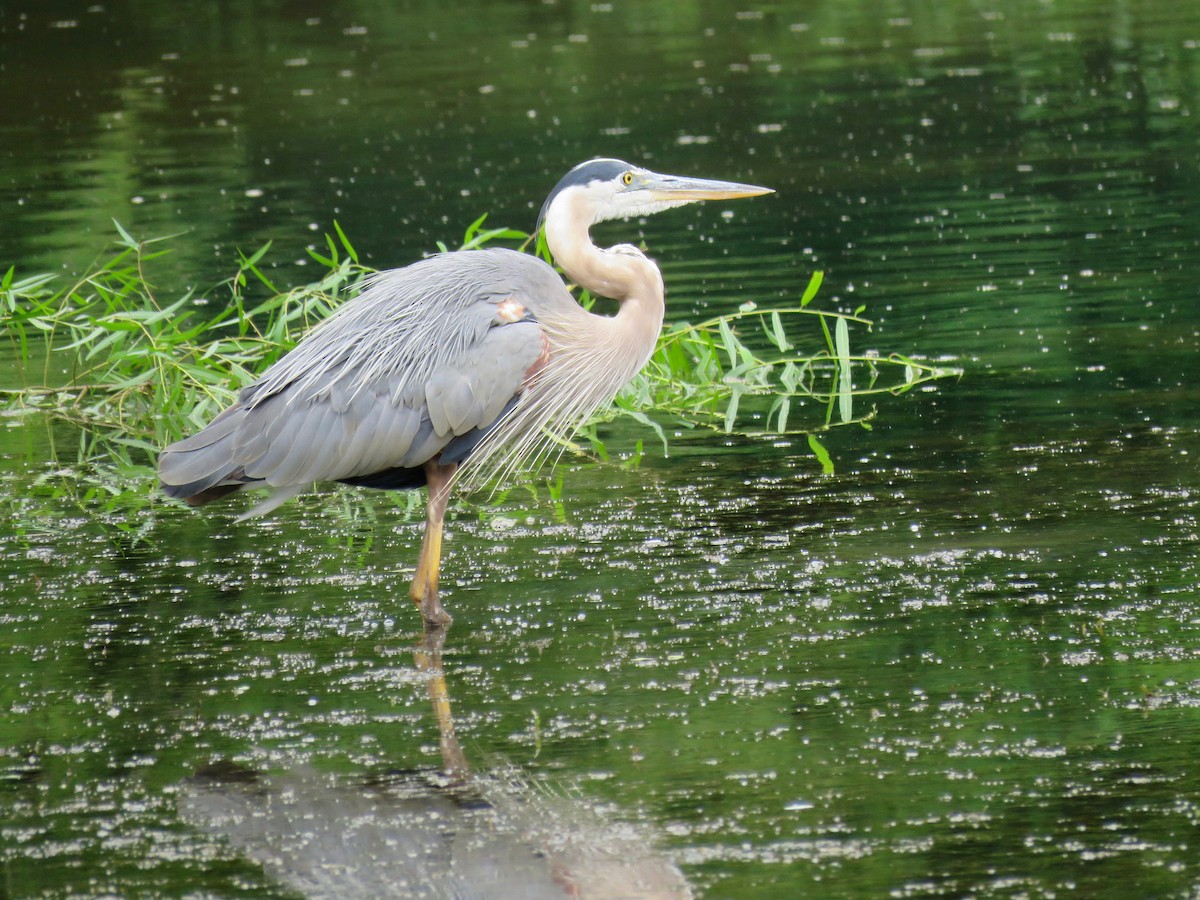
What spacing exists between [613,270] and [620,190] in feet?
1.21

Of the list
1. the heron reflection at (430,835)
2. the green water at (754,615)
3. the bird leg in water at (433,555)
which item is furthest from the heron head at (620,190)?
the heron reflection at (430,835)

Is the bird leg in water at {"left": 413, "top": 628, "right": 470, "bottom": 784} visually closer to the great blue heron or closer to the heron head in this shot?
the great blue heron

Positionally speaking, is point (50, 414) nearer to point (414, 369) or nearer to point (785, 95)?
point (414, 369)

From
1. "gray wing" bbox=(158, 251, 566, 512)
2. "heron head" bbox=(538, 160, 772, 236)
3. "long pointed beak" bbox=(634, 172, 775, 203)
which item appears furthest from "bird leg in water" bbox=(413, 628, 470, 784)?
"long pointed beak" bbox=(634, 172, 775, 203)

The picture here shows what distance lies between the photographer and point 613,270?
22.8 ft

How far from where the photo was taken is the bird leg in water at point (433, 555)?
6.41 m

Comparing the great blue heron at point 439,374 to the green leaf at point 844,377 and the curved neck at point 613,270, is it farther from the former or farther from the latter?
the green leaf at point 844,377

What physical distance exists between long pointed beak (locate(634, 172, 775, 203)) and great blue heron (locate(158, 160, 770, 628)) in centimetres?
5

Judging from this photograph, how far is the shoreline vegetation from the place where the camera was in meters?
9.05

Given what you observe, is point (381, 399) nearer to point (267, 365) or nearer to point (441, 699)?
point (441, 699)

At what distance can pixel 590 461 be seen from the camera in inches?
348

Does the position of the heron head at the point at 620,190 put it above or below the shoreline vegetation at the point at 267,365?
above

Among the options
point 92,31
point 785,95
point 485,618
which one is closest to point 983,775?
point 485,618

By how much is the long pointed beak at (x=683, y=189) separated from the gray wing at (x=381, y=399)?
0.70 meters
